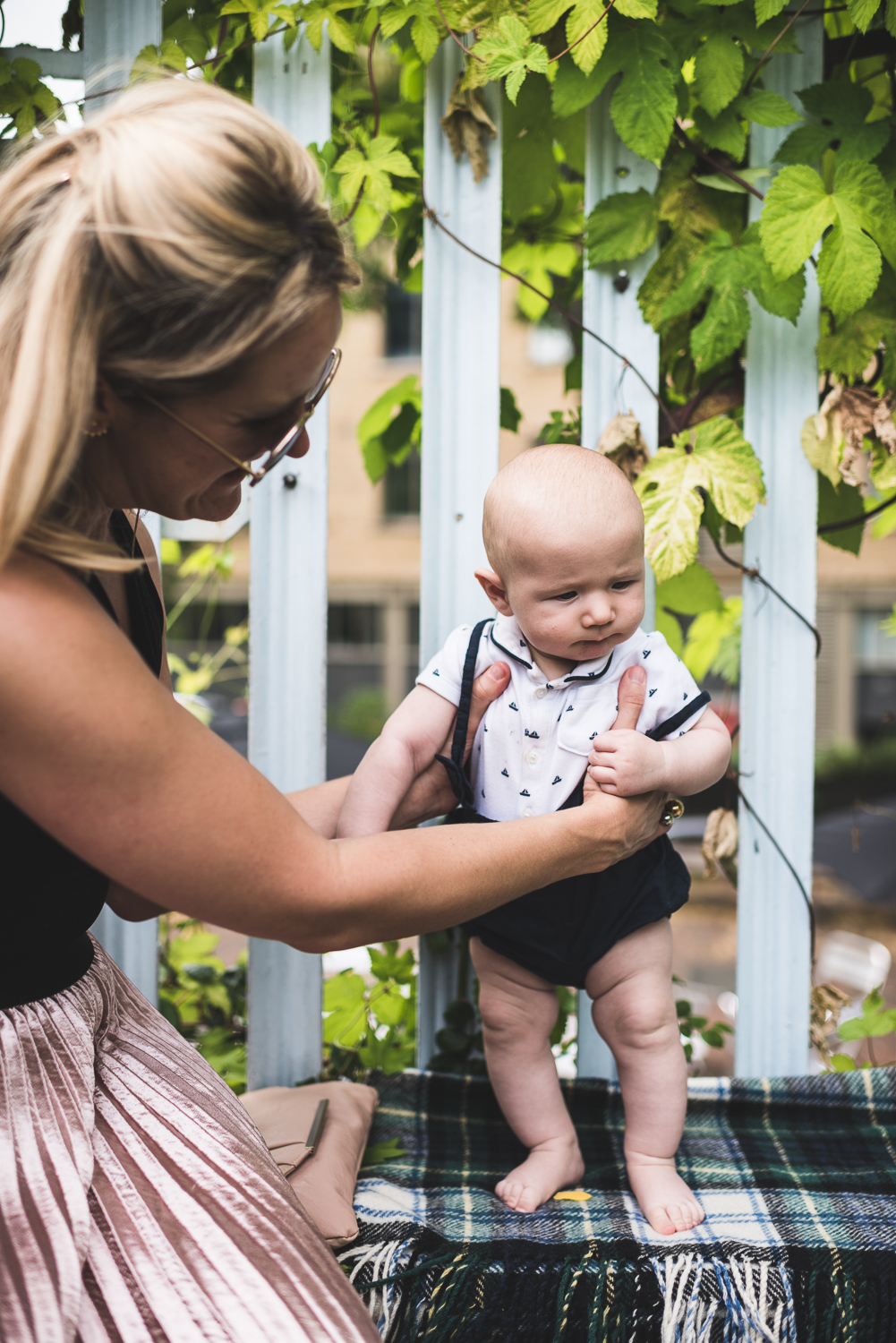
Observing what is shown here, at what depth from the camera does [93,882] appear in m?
1.22

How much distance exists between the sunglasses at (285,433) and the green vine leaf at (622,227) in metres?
0.76

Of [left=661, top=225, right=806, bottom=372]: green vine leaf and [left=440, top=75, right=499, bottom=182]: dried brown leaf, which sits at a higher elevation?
[left=440, top=75, right=499, bottom=182]: dried brown leaf

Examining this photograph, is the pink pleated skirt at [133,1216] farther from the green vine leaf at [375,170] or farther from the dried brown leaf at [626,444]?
the green vine leaf at [375,170]

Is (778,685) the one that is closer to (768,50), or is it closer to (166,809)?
(768,50)

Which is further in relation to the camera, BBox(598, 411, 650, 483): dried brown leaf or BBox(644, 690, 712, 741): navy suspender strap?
BBox(598, 411, 650, 483): dried brown leaf

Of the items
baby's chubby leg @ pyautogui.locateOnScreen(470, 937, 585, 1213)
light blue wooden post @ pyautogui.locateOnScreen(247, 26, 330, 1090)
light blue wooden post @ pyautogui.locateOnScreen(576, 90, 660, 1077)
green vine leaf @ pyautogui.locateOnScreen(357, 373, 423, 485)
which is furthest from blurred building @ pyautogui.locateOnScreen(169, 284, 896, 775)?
baby's chubby leg @ pyautogui.locateOnScreen(470, 937, 585, 1213)

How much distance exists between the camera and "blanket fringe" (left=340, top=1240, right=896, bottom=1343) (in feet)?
4.18

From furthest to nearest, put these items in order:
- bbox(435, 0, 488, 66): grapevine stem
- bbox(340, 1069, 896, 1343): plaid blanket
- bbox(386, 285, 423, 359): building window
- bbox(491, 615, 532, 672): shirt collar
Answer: bbox(386, 285, 423, 359): building window → bbox(435, 0, 488, 66): grapevine stem → bbox(491, 615, 532, 672): shirt collar → bbox(340, 1069, 896, 1343): plaid blanket

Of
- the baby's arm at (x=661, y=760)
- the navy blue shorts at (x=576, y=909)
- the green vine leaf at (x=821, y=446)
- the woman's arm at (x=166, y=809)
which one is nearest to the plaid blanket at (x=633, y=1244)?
the navy blue shorts at (x=576, y=909)

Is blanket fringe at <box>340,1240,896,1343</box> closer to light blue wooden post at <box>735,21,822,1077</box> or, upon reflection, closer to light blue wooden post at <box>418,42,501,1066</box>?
light blue wooden post at <box>735,21,822,1077</box>

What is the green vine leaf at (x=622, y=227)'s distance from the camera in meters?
1.75

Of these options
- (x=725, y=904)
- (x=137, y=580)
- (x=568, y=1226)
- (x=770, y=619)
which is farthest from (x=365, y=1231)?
(x=725, y=904)

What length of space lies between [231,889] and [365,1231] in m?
0.68

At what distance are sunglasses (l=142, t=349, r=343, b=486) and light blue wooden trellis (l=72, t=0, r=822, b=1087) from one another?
0.63 meters
